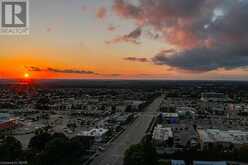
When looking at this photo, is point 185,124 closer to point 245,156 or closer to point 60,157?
point 245,156

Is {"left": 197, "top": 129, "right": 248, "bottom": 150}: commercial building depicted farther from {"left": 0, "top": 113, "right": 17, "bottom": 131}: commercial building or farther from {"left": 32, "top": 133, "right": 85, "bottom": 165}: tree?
{"left": 0, "top": 113, "right": 17, "bottom": 131}: commercial building

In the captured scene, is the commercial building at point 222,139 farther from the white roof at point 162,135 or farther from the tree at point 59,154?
the tree at point 59,154

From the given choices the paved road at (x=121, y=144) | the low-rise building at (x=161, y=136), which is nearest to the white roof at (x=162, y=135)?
the low-rise building at (x=161, y=136)

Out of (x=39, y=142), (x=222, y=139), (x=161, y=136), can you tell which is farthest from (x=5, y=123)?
(x=222, y=139)

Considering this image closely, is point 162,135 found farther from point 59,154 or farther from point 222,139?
point 59,154

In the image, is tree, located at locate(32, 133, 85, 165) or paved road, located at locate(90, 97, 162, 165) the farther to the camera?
paved road, located at locate(90, 97, 162, 165)

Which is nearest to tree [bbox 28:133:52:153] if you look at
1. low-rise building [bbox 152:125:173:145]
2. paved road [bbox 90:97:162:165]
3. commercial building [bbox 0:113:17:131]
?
paved road [bbox 90:97:162:165]

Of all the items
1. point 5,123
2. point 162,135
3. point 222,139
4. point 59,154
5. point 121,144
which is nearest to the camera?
point 59,154

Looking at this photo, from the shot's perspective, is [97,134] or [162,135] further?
[97,134]

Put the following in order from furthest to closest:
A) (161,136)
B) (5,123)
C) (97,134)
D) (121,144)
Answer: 1. (5,123)
2. (97,134)
3. (161,136)
4. (121,144)

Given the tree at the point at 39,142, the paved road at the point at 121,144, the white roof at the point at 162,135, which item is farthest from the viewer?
the white roof at the point at 162,135

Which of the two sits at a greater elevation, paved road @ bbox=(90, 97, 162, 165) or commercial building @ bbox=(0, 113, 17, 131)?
commercial building @ bbox=(0, 113, 17, 131)

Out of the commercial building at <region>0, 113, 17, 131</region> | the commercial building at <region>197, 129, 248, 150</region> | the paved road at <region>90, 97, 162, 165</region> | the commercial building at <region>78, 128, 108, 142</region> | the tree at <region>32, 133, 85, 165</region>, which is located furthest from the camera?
the commercial building at <region>0, 113, 17, 131</region>
